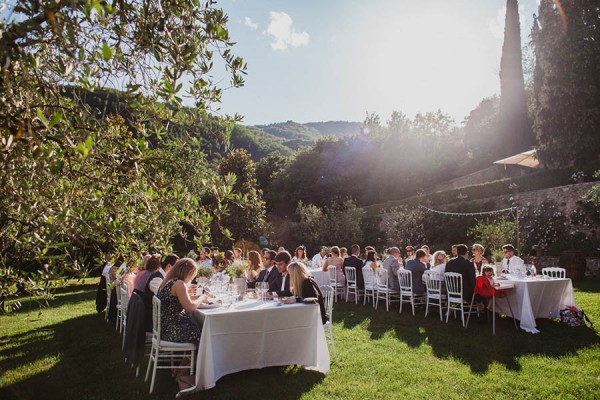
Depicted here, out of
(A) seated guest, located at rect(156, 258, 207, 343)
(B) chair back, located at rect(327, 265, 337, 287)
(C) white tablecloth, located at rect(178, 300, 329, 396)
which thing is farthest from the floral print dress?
(B) chair back, located at rect(327, 265, 337, 287)

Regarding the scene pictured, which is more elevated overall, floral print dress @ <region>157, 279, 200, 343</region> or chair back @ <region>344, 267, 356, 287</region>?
floral print dress @ <region>157, 279, 200, 343</region>

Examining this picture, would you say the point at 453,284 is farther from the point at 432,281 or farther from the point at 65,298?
the point at 65,298

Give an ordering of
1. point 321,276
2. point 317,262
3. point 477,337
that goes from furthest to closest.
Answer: point 317,262
point 321,276
point 477,337

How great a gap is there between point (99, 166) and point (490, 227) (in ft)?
54.9

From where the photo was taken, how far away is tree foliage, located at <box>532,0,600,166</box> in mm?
17875

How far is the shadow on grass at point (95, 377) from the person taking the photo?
4586 mm

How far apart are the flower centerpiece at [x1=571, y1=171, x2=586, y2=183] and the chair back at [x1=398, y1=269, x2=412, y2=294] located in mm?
13249

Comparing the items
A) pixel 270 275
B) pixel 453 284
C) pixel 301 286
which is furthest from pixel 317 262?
pixel 301 286

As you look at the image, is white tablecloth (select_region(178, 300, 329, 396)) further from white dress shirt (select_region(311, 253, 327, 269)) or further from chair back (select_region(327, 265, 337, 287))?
white dress shirt (select_region(311, 253, 327, 269))

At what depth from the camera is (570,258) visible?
45.3 ft

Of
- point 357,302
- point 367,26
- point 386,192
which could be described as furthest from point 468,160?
point 367,26

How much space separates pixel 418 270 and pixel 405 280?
40 cm

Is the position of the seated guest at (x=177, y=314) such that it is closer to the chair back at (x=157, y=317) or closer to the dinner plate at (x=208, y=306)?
the chair back at (x=157, y=317)

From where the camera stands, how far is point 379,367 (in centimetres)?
536
